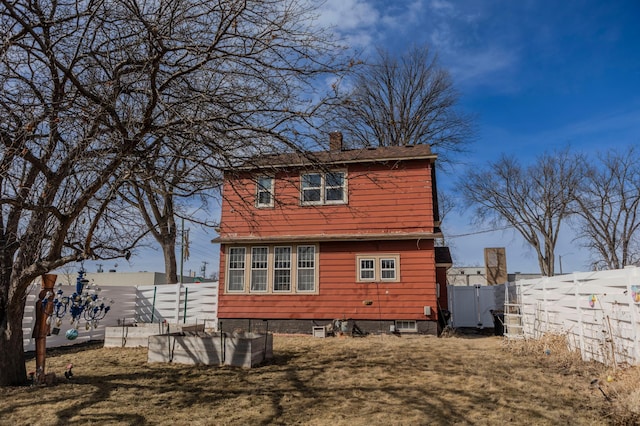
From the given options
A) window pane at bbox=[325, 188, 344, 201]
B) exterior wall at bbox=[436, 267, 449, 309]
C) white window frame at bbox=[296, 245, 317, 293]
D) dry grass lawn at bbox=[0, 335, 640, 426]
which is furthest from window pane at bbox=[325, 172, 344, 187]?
exterior wall at bbox=[436, 267, 449, 309]

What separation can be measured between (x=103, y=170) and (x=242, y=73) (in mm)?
2209

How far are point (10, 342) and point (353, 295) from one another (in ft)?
31.1

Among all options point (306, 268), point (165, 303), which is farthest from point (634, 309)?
point (165, 303)

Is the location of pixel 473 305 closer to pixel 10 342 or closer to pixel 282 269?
pixel 282 269

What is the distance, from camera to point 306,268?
1449cm

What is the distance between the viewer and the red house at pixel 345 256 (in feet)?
44.4

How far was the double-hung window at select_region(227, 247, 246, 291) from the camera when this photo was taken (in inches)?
589

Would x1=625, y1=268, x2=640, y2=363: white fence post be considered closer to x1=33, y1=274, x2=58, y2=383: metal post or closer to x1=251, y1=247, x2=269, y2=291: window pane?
x1=33, y1=274, x2=58, y2=383: metal post

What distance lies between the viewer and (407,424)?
4957 millimetres

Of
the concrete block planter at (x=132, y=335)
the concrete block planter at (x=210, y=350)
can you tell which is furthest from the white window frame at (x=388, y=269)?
the concrete block planter at (x=132, y=335)

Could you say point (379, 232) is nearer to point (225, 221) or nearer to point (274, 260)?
point (274, 260)

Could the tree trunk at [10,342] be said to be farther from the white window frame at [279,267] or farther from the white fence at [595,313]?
the white fence at [595,313]

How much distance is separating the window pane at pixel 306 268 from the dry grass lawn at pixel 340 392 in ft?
16.7

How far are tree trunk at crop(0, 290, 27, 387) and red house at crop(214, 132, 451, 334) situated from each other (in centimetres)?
691
